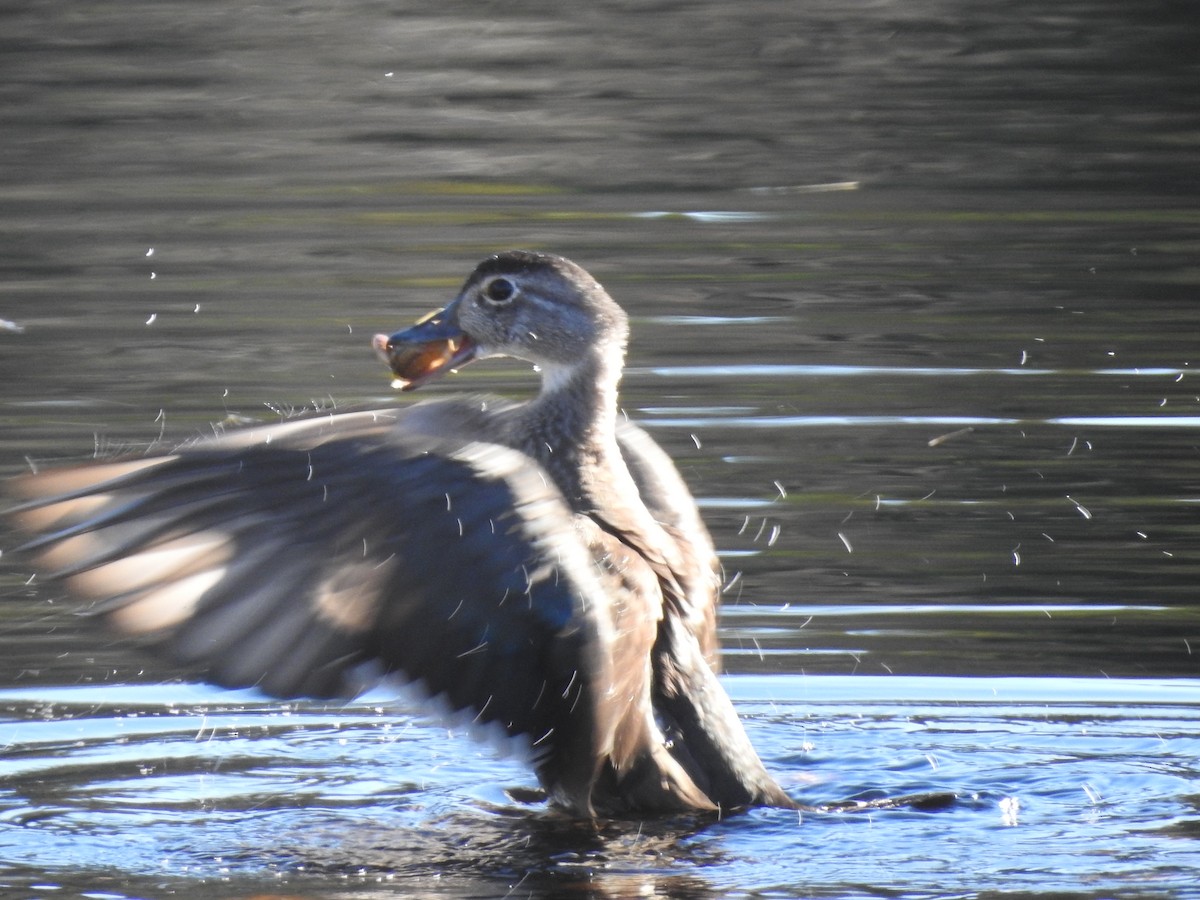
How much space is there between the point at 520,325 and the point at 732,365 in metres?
3.67

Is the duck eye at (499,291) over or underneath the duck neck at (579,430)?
over

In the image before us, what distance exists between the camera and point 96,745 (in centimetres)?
639

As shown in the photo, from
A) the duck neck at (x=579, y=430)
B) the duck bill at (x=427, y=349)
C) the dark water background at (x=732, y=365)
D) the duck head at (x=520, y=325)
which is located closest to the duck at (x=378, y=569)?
the duck neck at (x=579, y=430)

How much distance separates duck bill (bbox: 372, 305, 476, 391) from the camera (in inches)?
264

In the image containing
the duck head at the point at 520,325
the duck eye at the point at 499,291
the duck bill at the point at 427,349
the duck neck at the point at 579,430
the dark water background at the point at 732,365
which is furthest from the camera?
the duck bill at the point at 427,349

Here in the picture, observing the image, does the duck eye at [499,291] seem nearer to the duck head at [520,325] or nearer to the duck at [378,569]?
the duck head at [520,325]

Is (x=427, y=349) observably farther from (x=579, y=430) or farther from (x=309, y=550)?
(x=309, y=550)

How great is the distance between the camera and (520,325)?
6.41 metres

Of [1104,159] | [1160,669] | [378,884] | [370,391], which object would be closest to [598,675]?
[378,884]

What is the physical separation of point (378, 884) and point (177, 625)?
809mm

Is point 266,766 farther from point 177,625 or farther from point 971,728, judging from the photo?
point 971,728

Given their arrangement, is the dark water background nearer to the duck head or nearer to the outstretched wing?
the outstretched wing

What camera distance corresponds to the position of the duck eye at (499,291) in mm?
6484

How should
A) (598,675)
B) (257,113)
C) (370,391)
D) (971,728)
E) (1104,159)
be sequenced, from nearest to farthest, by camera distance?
(598,675) < (971,728) < (370,391) < (1104,159) < (257,113)
